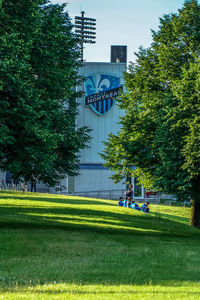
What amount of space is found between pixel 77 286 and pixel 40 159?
9.42 metres

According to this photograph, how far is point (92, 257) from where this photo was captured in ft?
43.8

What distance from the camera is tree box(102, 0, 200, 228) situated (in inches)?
832

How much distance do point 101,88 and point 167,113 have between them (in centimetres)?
4137

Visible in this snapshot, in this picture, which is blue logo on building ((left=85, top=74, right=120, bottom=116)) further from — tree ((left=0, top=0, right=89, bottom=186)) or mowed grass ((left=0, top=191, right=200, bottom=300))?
tree ((left=0, top=0, right=89, bottom=186))

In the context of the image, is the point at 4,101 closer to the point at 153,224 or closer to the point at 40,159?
the point at 40,159

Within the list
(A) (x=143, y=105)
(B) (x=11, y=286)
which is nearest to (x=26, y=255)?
(B) (x=11, y=286)

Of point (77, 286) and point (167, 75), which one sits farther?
point (167, 75)

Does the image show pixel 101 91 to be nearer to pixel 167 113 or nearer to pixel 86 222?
pixel 167 113

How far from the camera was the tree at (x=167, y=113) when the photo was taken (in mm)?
21141

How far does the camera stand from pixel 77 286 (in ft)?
28.6

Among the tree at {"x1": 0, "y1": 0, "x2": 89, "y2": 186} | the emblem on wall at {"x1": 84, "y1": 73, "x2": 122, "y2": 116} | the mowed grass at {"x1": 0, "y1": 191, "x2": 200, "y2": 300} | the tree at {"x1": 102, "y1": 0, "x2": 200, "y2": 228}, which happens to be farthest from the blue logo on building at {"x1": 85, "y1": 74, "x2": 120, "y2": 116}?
the tree at {"x1": 0, "y1": 0, "x2": 89, "y2": 186}

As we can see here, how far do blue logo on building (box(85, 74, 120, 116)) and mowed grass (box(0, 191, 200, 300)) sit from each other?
129 ft

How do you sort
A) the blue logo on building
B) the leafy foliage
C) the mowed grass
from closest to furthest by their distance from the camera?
1. the mowed grass
2. the leafy foliage
3. the blue logo on building

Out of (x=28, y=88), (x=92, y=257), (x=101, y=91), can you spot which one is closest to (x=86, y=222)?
(x=28, y=88)
